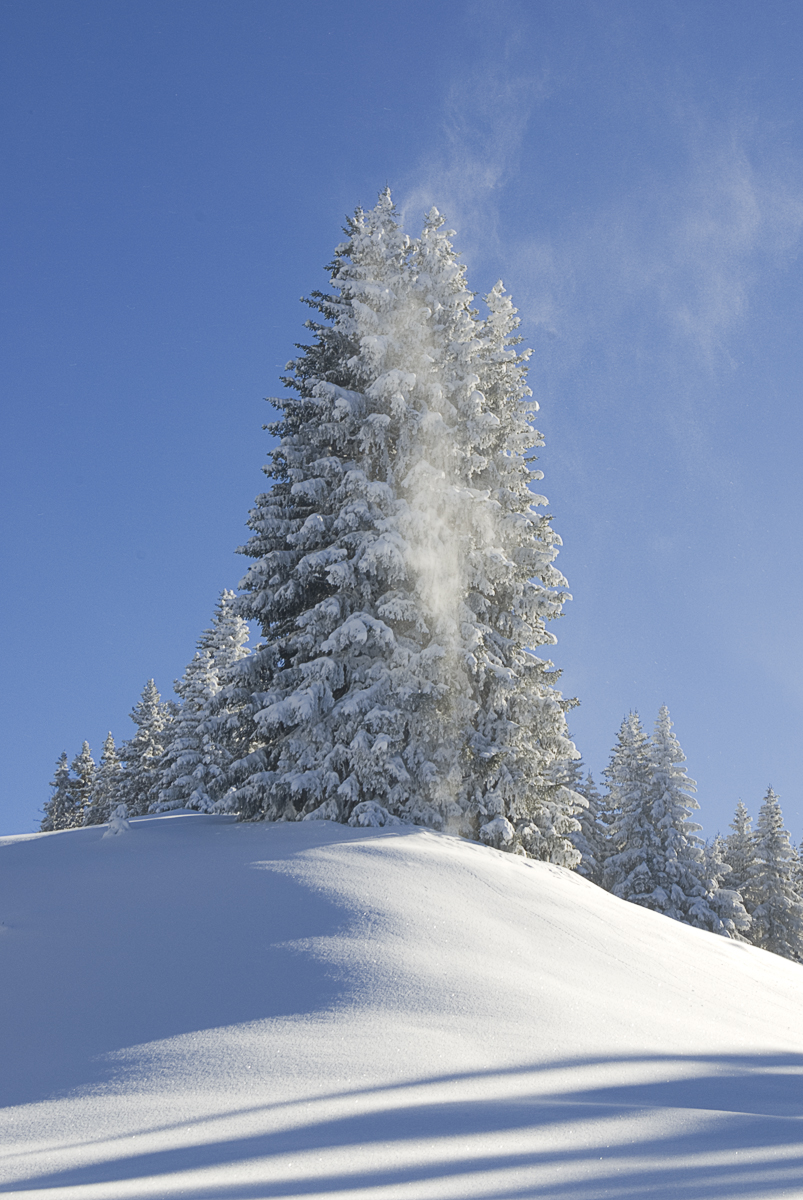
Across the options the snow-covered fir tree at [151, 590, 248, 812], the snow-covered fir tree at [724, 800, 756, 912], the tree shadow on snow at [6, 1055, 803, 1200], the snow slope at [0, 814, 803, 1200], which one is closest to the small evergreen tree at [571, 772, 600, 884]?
the snow-covered fir tree at [724, 800, 756, 912]

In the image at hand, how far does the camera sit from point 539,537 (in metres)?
18.7

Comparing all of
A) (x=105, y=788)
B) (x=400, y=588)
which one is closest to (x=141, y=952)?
(x=400, y=588)

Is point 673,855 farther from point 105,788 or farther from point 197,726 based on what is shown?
point 105,788

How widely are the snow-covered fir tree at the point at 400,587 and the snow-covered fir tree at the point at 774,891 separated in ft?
87.5

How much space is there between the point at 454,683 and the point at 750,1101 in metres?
11.1

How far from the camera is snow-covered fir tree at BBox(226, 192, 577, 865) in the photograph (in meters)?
14.4

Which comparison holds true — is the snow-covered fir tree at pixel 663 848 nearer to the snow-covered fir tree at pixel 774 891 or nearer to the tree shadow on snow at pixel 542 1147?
the snow-covered fir tree at pixel 774 891

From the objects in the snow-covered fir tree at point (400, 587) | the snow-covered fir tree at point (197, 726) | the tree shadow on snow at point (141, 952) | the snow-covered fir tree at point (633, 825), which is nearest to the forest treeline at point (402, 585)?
the snow-covered fir tree at point (400, 587)

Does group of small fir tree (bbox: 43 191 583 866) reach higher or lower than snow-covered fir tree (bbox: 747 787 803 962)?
higher

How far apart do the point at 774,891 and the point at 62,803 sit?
146 ft

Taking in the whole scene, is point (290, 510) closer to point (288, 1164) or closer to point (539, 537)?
point (539, 537)

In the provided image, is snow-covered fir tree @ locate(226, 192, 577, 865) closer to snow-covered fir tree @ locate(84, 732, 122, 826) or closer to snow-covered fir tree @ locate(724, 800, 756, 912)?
snow-covered fir tree @ locate(84, 732, 122, 826)

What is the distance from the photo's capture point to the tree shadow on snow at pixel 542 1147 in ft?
10.7

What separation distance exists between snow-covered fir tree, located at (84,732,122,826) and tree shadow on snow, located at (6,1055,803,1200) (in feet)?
106
